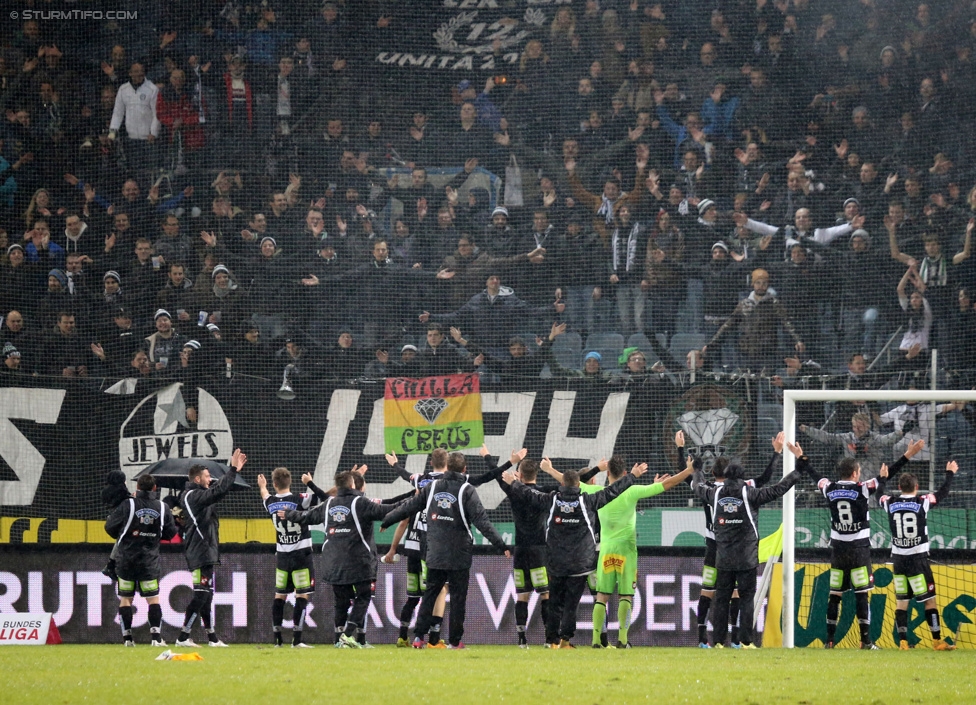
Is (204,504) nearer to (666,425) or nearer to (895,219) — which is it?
(666,425)

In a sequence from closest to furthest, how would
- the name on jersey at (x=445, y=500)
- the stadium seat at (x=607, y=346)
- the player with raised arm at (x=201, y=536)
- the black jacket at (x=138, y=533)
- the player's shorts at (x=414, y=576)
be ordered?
the name on jersey at (x=445, y=500), the black jacket at (x=138, y=533), the player with raised arm at (x=201, y=536), the player's shorts at (x=414, y=576), the stadium seat at (x=607, y=346)

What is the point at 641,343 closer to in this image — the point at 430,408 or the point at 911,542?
the point at 430,408

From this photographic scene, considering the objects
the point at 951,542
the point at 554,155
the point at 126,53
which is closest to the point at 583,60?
the point at 554,155

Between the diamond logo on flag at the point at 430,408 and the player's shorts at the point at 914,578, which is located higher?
the diamond logo on flag at the point at 430,408

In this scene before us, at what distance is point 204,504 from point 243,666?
289 centimetres

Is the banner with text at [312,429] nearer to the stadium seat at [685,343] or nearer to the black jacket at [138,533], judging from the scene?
the stadium seat at [685,343]

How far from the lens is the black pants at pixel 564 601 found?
12.2 metres

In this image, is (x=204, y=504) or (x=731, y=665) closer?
(x=731, y=665)

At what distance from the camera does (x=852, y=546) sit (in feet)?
41.6

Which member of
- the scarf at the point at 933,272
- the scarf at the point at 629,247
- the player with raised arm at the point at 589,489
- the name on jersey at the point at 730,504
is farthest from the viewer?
the scarf at the point at 629,247

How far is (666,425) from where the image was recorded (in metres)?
A: 15.3

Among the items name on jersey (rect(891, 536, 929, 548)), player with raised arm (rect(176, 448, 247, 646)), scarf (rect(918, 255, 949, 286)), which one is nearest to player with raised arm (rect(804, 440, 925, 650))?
name on jersey (rect(891, 536, 929, 548))

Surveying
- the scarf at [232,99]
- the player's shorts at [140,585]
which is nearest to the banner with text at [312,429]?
the player's shorts at [140,585]

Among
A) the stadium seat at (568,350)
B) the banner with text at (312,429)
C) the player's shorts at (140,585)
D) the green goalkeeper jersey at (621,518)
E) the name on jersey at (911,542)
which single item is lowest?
the player's shorts at (140,585)
